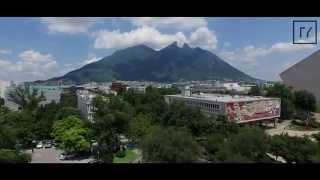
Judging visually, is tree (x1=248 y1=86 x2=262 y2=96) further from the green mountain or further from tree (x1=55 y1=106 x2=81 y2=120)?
tree (x1=55 y1=106 x2=81 y2=120)

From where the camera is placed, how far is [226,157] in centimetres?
534

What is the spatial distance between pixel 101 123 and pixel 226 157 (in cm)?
308

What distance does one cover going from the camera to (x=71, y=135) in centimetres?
781

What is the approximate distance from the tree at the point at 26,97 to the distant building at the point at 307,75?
339 inches

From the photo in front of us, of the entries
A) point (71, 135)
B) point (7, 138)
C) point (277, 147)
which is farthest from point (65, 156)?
point (277, 147)

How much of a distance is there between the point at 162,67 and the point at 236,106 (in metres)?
7.18

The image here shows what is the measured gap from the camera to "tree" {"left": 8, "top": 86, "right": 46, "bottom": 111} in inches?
405

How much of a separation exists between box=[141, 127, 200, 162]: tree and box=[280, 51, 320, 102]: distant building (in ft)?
29.9

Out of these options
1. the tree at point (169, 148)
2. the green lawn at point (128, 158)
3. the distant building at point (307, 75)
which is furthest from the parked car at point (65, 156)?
the distant building at point (307, 75)
